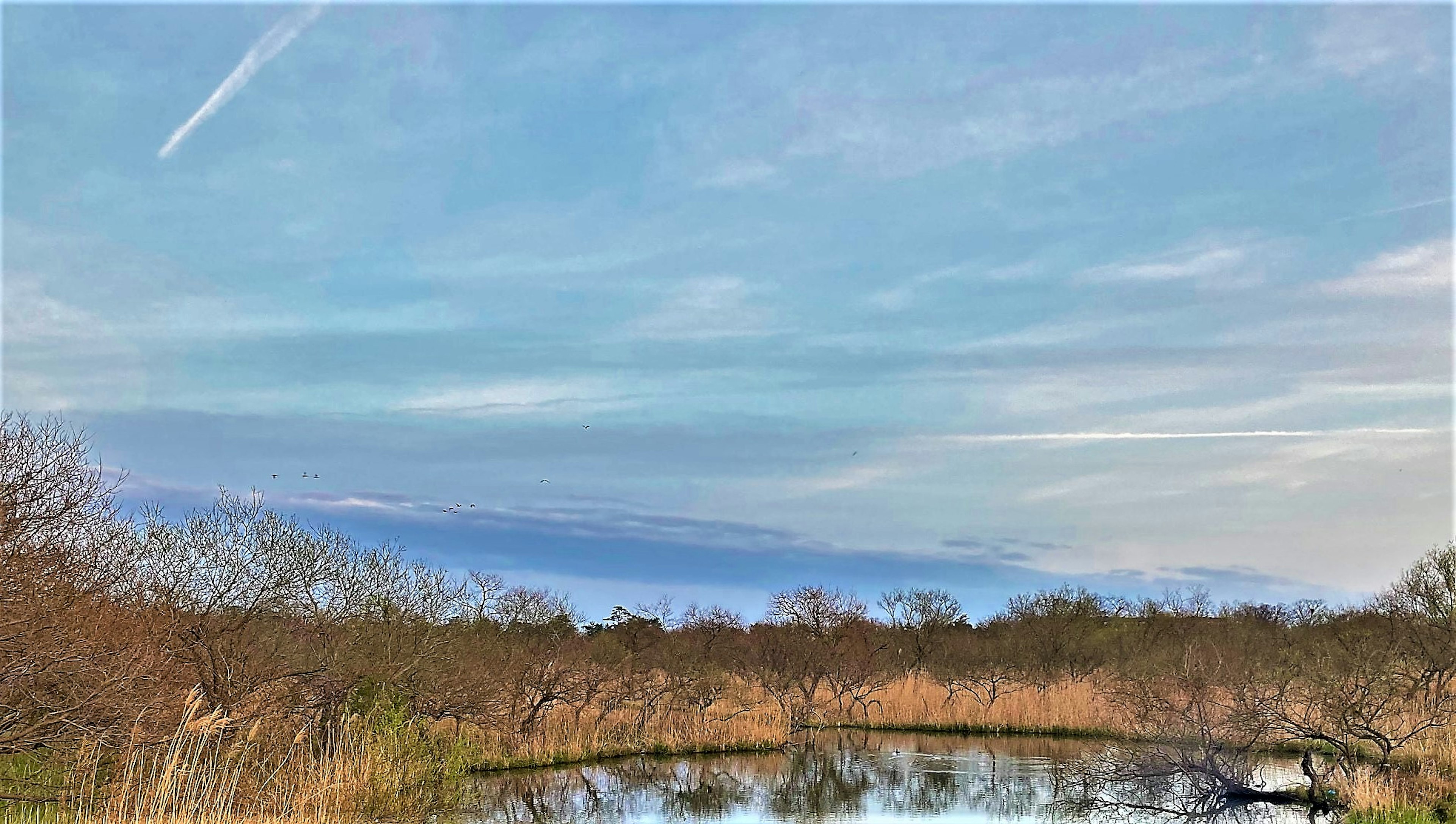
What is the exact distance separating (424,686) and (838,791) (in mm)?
7388

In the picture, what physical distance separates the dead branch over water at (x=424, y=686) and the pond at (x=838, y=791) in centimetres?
71

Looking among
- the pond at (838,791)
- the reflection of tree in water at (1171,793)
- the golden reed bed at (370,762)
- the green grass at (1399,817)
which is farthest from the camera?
the reflection of tree in water at (1171,793)

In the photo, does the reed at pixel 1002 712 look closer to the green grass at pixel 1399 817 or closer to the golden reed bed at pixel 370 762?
the golden reed bed at pixel 370 762

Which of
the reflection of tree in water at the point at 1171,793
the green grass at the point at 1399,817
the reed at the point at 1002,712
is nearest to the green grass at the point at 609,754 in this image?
the reed at the point at 1002,712

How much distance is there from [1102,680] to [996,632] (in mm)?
8788

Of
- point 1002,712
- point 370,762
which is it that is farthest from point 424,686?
point 1002,712

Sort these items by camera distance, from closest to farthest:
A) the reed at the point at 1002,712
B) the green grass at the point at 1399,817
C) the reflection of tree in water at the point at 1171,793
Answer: the green grass at the point at 1399,817
the reflection of tree in water at the point at 1171,793
the reed at the point at 1002,712

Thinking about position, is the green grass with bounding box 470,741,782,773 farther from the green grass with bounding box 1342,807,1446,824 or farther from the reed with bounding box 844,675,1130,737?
the green grass with bounding box 1342,807,1446,824

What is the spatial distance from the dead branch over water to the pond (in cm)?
71

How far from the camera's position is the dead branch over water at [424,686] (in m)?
11.2

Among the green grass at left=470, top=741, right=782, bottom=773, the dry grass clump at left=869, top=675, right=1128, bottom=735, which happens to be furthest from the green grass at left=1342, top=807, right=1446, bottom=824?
the green grass at left=470, top=741, right=782, bottom=773

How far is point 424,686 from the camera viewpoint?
19016mm

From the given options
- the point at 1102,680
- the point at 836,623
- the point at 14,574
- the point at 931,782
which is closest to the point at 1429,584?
the point at 1102,680

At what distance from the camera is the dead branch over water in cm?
1124
